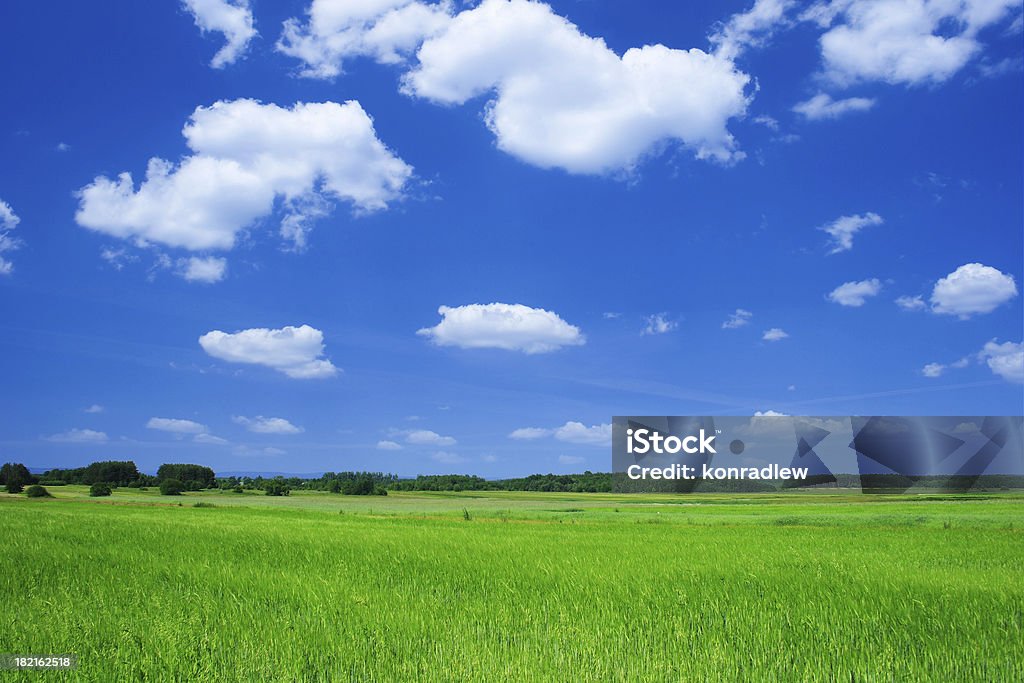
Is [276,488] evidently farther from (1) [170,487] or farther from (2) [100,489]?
(2) [100,489]

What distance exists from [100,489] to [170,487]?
804 cm

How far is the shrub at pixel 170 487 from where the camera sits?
87.2m

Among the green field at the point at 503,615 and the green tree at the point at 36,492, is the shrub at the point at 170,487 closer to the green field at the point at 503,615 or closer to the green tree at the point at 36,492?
the green tree at the point at 36,492

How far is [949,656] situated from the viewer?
659 cm

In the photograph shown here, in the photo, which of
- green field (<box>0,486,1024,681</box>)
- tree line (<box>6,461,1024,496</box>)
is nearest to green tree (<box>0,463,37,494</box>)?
tree line (<box>6,461,1024,496</box>)

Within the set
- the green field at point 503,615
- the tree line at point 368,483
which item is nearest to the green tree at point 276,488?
the tree line at point 368,483

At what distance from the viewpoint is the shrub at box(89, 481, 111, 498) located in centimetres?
8156

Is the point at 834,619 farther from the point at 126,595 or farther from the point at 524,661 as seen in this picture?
the point at 126,595

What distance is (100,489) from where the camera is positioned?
82188 millimetres

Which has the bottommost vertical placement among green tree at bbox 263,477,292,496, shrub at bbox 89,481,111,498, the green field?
green tree at bbox 263,477,292,496

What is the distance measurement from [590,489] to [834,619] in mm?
111800

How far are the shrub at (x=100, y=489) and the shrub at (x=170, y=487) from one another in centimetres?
619

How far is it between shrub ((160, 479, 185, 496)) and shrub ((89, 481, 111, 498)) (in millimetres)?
6186

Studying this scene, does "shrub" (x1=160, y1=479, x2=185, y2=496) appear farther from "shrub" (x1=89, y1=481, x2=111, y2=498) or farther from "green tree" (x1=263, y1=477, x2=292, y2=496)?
"green tree" (x1=263, y1=477, x2=292, y2=496)
